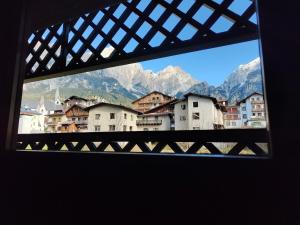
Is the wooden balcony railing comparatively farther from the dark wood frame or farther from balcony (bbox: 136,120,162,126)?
the dark wood frame

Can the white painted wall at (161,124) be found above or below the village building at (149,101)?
below

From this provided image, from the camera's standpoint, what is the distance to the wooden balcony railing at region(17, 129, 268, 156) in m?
1.28

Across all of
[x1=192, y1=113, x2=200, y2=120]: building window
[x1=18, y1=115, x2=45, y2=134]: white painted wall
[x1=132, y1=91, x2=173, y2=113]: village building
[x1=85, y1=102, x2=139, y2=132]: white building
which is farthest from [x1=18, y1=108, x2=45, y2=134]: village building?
[x1=192, y1=113, x2=200, y2=120]: building window

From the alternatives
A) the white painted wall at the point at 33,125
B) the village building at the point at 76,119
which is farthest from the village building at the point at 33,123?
the village building at the point at 76,119

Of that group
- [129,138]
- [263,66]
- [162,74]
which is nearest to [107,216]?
[263,66]

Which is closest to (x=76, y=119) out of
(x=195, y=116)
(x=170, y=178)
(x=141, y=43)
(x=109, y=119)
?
(x=109, y=119)

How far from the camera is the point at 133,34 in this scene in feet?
4.02

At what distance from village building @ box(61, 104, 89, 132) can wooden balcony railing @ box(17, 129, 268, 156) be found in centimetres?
15

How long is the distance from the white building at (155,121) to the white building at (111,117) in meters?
0.04

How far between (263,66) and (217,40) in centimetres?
57

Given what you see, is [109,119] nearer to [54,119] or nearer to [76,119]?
[76,119]

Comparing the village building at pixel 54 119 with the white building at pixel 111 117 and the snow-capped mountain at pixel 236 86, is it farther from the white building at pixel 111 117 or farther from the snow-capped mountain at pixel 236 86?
the snow-capped mountain at pixel 236 86

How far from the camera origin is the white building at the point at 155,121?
1229 millimetres

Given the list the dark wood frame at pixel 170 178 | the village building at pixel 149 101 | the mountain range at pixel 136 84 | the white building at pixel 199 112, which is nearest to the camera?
the dark wood frame at pixel 170 178
